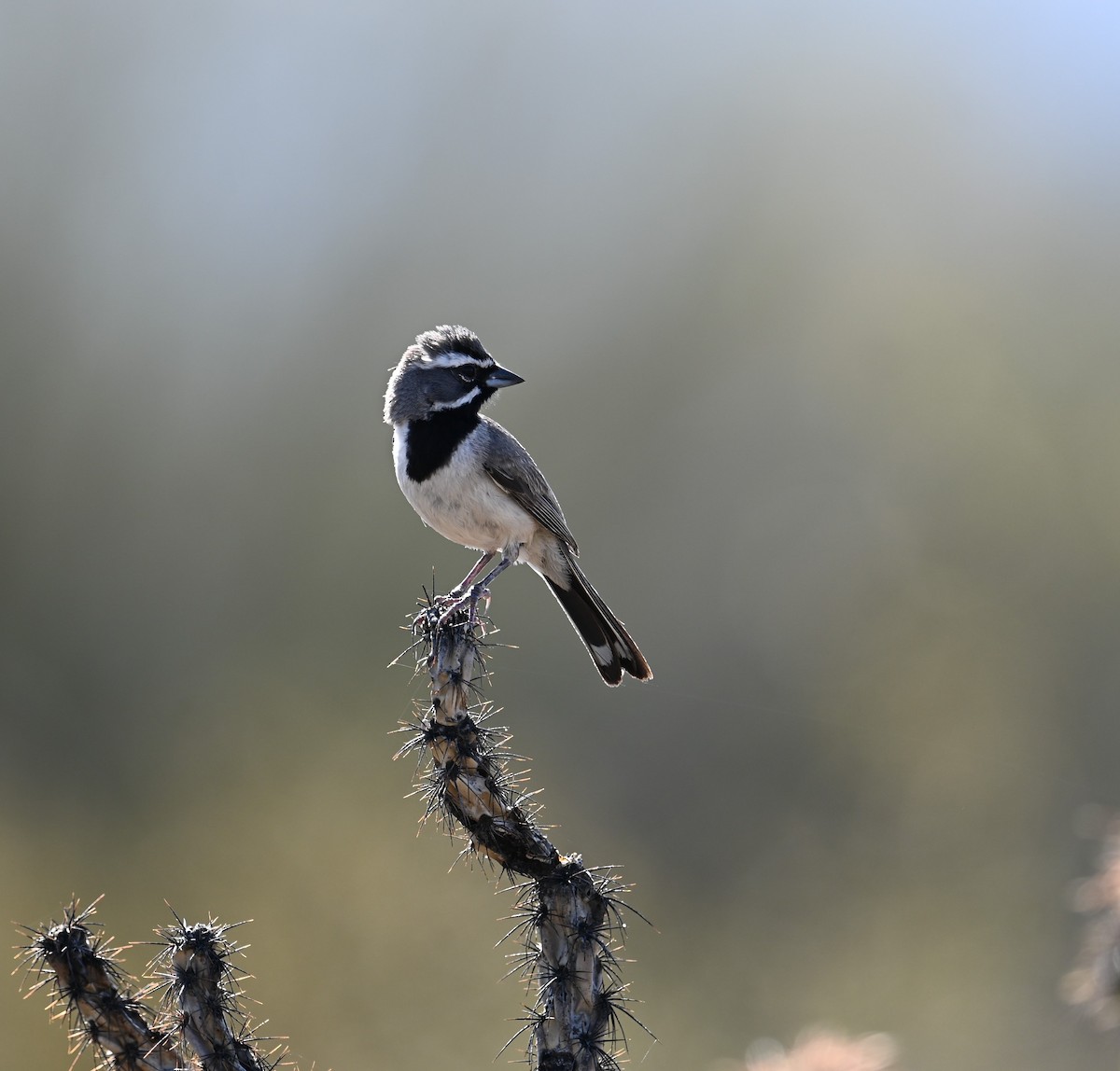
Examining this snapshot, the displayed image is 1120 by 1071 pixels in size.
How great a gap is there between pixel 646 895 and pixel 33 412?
56.5 ft

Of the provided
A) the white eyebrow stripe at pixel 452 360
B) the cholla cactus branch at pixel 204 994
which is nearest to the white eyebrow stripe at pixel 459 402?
the white eyebrow stripe at pixel 452 360

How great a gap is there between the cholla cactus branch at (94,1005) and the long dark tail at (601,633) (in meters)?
3.50

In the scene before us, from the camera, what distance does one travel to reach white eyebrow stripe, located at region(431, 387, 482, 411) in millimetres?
7258

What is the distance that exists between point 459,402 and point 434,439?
31 centimetres

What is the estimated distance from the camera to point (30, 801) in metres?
18.5

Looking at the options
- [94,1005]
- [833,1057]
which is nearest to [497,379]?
[94,1005]

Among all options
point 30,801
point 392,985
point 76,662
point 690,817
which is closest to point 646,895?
point 690,817

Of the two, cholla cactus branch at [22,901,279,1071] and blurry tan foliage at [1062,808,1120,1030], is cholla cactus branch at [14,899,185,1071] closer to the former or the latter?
cholla cactus branch at [22,901,279,1071]

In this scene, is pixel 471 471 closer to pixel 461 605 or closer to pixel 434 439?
pixel 434 439

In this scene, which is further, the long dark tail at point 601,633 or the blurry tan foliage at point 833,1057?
the long dark tail at point 601,633

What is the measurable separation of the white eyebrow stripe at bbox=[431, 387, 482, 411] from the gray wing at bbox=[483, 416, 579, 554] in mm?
184

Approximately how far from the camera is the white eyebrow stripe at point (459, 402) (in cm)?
726

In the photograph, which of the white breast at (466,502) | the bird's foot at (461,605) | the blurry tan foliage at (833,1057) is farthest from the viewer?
the white breast at (466,502)

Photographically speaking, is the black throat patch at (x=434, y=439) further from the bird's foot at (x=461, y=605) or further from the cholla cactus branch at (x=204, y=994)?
the cholla cactus branch at (x=204, y=994)
